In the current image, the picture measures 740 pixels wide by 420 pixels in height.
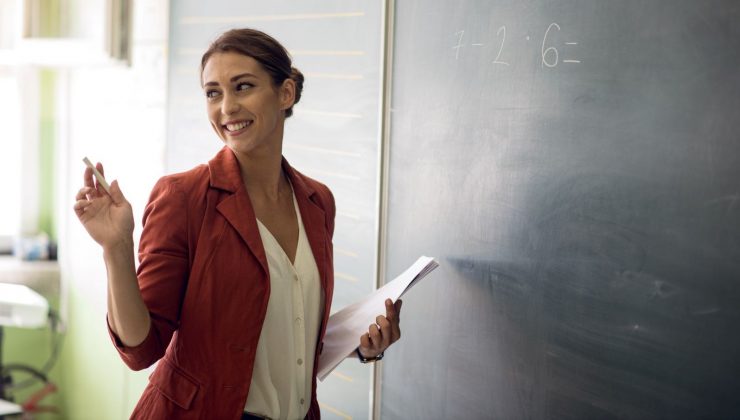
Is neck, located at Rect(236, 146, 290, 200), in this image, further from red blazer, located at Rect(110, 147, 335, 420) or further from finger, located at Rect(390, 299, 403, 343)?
finger, located at Rect(390, 299, 403, 343)

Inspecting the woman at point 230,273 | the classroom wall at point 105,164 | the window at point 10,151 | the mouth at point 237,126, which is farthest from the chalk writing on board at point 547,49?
the window at point 10,151

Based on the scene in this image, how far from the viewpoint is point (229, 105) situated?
4.94 feet

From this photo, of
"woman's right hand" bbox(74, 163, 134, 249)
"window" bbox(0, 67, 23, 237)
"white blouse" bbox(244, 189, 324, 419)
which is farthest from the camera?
"window" bbox(0, 67, 23, 237)

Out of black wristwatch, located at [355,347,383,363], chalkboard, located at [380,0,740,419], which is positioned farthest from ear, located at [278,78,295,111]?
black wristwatch, located at [355,347,383,363]

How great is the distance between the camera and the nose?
151 centimetres

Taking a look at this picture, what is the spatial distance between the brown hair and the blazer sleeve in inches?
11.0

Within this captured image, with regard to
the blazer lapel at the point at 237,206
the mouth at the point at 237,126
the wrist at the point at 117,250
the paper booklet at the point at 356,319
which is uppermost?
the mouth at the point at 237,126

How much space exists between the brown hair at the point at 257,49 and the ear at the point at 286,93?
0.01 meters

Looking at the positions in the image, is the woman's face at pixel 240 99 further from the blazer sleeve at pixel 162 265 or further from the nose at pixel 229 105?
the blazer sleeve at pixel 162 265

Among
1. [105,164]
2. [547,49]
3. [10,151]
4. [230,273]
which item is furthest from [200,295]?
[10,151]

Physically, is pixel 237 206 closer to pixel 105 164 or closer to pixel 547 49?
pixel 547 49

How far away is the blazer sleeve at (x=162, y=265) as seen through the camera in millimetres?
1368

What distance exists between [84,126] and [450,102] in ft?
7.44

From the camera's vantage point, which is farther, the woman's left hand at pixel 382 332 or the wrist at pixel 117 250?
the woman's left hand at pixel 382 332
